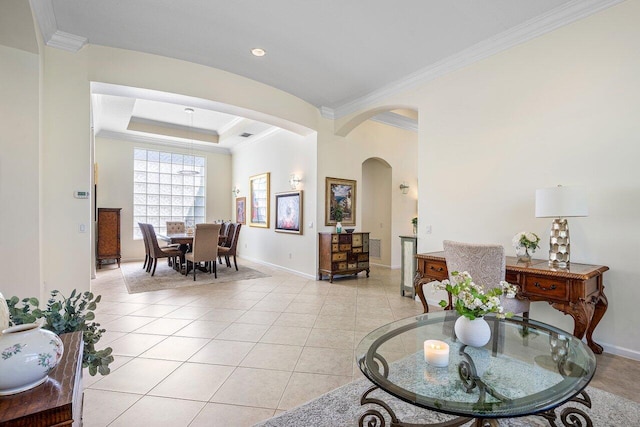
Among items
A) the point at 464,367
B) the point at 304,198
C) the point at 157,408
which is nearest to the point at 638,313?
the point at 464,367

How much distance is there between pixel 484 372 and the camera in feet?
5.07

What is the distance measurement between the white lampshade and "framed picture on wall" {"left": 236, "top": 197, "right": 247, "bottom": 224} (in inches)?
276

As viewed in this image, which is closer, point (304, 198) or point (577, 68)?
point (577, 68)

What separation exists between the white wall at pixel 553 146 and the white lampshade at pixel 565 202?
1.28ft

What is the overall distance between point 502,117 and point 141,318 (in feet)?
15.5

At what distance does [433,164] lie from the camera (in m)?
4.12

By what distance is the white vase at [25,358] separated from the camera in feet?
2.50

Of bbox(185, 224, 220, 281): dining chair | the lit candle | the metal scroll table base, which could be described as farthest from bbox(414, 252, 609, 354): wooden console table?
bbox(185, 224, 220, 281): dining chair

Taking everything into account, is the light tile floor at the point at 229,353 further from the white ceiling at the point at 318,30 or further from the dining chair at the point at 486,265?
the white ceiling at the point at 318,30

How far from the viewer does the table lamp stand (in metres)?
2.54

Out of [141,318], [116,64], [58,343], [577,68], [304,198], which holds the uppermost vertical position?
[116,64]

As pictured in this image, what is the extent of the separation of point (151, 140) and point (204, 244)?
3.99 meters

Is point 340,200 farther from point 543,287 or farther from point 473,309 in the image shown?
point 473,309

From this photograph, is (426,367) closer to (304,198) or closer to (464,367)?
(464,367)
